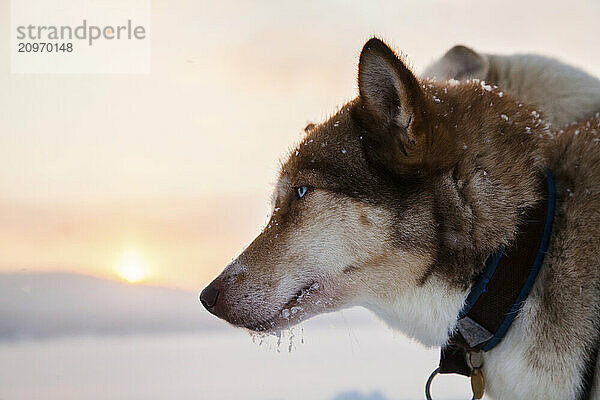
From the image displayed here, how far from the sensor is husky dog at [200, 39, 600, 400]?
77.7 inches

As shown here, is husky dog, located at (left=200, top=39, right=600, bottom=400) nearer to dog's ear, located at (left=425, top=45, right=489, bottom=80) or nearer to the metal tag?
the metal tag

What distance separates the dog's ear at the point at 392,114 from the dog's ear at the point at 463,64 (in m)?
1.84

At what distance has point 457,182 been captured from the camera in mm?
2076

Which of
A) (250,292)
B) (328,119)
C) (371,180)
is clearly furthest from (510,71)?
(250,292)

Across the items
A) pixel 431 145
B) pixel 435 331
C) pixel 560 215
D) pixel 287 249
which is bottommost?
pixel 435 331

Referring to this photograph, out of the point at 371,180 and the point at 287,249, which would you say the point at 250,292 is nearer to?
the point at 287,249

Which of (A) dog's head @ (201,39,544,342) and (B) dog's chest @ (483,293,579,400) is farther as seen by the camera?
(A) dog's head @ (201,39,544,342)

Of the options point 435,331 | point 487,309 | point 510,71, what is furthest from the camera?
point 510,71

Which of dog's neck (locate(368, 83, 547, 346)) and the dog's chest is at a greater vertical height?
dog's neck (locate(368, 83, 547, 346))

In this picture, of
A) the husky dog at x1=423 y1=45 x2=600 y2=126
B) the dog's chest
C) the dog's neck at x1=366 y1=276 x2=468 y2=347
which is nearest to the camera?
the dog's chest

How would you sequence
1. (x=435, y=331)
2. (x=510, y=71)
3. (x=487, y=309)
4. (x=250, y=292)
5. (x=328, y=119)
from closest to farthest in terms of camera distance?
1. (x=487, y=309)
2. (x=435, y=331)
3. (x=250, y=292)
4. (x=328, y=119)
5. (x=510, y=71)

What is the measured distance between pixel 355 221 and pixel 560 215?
0.64m

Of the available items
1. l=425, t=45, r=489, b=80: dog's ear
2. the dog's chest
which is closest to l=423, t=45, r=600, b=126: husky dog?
l=425, t=45, r=489, b=80: dog's ear

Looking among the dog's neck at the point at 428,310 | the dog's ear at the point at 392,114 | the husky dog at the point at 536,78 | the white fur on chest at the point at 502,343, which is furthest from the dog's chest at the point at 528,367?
the husky dog at the point at 536,78
